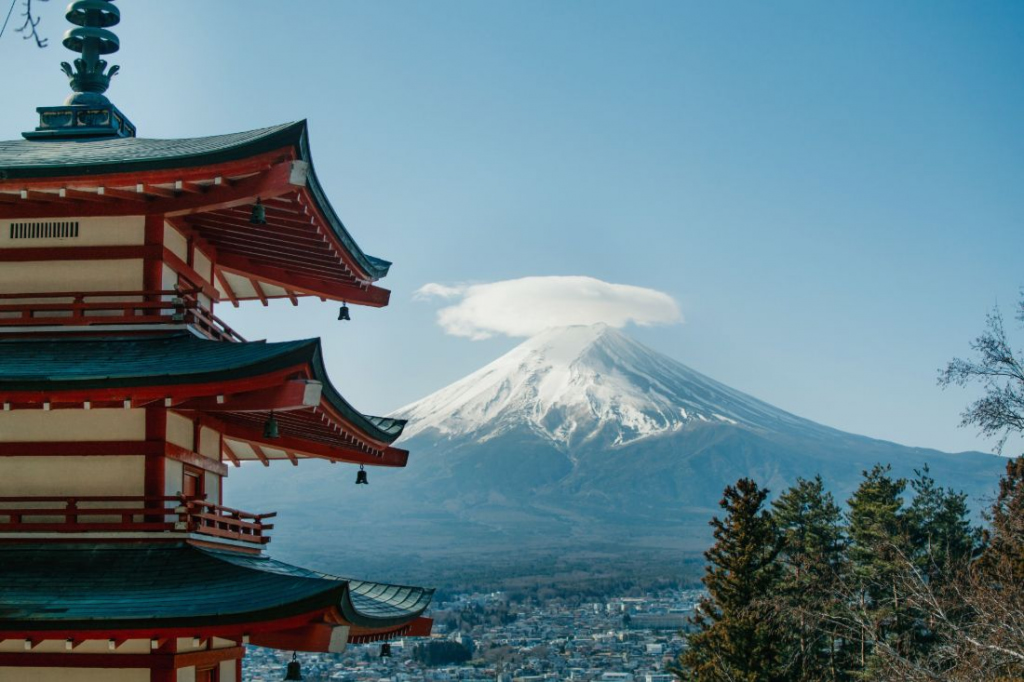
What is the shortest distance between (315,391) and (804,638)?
84.2 feet

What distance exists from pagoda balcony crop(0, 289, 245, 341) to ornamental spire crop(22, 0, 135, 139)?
3004 millimetres

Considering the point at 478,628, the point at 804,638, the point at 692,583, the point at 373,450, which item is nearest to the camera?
the point at 373,450

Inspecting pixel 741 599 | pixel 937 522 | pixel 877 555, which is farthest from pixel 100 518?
pixel 937 522

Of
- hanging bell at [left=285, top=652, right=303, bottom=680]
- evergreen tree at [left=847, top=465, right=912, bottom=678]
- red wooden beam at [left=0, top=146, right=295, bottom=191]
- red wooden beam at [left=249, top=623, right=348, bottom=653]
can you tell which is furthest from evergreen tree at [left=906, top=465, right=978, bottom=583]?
red wooden beam at [left=0, top=146, right=295, bottom=191]

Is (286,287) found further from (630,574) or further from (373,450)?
(630,574)

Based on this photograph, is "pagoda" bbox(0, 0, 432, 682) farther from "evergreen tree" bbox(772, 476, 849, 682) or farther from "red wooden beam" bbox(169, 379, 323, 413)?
"evergreen tree" bbox(772, 476, 849, 682)

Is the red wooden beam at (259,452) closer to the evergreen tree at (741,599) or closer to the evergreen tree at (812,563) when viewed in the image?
the evergreen tree at (741,599)

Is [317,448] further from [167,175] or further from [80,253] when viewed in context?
[167,175]

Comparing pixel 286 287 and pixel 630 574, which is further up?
pixel 286 287

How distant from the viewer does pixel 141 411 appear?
13.2m

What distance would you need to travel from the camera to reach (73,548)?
12.8 meters

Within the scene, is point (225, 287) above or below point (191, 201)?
below

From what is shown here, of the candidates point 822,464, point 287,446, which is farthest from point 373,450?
point 822,464

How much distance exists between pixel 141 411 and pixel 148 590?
2.09 meters
